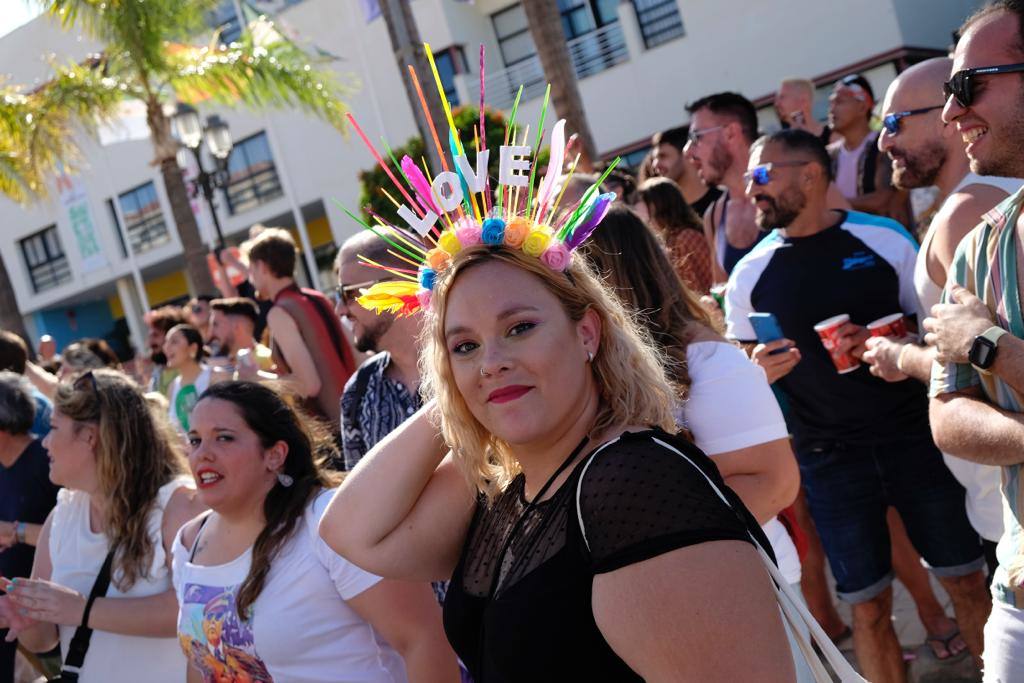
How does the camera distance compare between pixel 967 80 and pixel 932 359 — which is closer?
pixel 967 80

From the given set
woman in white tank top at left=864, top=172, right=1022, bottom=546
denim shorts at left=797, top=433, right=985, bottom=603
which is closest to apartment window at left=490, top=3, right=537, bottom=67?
denim shorts at left=797, top=433, right=985, bottom=603

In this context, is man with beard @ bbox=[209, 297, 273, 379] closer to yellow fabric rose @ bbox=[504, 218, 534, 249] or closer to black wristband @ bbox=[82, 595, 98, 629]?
black wristband @ bbox=[82, 595, 98, 629]

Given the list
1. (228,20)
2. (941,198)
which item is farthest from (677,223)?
(228,20)

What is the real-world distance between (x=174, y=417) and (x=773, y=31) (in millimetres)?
14193

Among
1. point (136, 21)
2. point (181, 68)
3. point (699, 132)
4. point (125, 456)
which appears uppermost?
point (136, 21)

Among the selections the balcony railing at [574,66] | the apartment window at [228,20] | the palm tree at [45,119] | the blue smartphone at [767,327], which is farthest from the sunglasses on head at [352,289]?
the apartment window at [228,20]

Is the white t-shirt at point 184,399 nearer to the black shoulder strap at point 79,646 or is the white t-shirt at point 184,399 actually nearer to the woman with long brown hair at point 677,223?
the black shoulder strap at point 79,646

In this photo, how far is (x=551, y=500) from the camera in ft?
6.93

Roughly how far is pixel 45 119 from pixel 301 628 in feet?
44.5

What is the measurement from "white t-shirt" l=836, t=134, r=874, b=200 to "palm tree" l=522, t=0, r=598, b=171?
4.15 meters

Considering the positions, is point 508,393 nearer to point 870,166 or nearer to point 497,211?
point 497,211

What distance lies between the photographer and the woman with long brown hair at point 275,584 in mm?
3232

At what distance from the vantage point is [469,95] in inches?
887

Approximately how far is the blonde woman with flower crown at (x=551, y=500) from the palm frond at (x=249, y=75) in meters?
13.4
